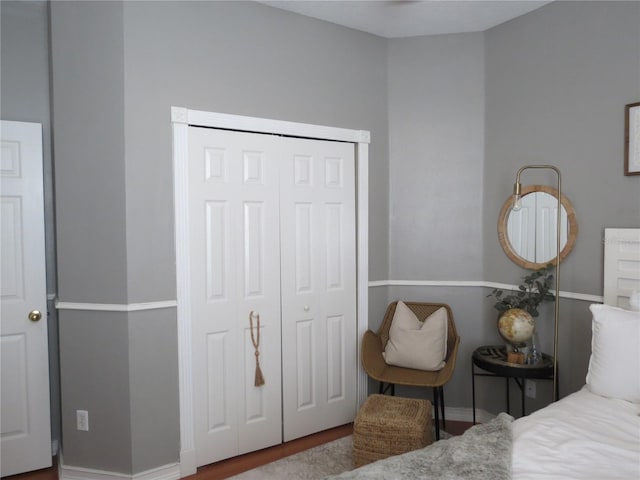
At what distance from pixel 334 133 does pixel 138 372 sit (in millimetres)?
1950

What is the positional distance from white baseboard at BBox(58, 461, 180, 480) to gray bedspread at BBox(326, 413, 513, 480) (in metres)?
1.60

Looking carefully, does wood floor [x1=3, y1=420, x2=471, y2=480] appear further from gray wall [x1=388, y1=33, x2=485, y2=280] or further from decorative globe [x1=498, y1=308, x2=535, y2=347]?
gray wall [x1=388, y1=33, x2=485, y2=280]

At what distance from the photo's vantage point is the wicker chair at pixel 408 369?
10.4 ft

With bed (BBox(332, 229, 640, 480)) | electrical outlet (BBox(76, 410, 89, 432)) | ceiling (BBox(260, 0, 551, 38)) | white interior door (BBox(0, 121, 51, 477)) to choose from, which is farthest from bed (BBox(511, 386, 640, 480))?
white interior door (BBox(0, 121, 51, 477))

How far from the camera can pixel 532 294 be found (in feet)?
10.3

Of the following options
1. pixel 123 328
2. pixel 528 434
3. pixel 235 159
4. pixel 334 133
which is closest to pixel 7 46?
pixel 235 159

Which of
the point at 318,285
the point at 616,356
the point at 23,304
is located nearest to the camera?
the point at 616,356

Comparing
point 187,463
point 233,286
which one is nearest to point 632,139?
point 233,286

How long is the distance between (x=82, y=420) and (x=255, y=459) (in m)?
1.04

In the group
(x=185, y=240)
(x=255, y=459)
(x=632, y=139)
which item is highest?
(x=632, y=139)

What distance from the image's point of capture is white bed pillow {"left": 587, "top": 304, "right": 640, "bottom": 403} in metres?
2.17

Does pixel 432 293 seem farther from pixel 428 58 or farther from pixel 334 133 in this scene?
pixel 428 58

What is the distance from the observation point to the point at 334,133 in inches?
136

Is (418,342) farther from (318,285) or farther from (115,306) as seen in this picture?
(115,306)
